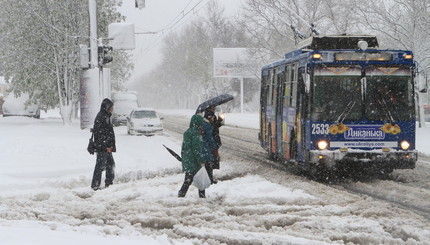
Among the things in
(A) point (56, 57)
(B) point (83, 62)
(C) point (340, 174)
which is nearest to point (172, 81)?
(A) point (56, 57)

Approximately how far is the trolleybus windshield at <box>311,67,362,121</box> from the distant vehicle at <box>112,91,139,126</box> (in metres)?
28.6

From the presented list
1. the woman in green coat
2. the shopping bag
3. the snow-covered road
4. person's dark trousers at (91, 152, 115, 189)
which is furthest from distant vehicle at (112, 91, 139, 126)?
the shopping bag

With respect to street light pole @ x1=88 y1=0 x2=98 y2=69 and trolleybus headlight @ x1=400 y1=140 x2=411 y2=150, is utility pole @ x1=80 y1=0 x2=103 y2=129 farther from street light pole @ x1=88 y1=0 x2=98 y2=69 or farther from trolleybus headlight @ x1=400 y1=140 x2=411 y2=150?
trolleybus headlight @ x1=400 y1=140 x2=411 y2=150

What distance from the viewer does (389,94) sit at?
12.7 metres


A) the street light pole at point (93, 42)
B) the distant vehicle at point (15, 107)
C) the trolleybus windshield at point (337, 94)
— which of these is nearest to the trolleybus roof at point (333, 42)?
the trolleybus windshield at point (337, 94)

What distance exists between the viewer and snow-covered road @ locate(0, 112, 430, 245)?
7434 mm

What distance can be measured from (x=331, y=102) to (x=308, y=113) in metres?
0.53

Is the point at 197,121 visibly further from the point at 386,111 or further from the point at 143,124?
the point at 143,124

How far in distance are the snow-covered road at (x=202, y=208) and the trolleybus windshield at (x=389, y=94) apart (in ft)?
4.77

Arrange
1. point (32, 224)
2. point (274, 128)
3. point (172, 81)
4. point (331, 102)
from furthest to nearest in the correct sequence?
point (172, 81), point (274, 128), point (331, 102), point (32, 224)

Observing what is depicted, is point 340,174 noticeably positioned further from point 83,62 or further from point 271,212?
point 83,62

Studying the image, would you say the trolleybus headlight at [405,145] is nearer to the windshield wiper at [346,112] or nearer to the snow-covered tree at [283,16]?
the windshield wiper at [346,112]

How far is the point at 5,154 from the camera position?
1667 cm

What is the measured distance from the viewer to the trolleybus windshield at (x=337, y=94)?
12.6 meters
